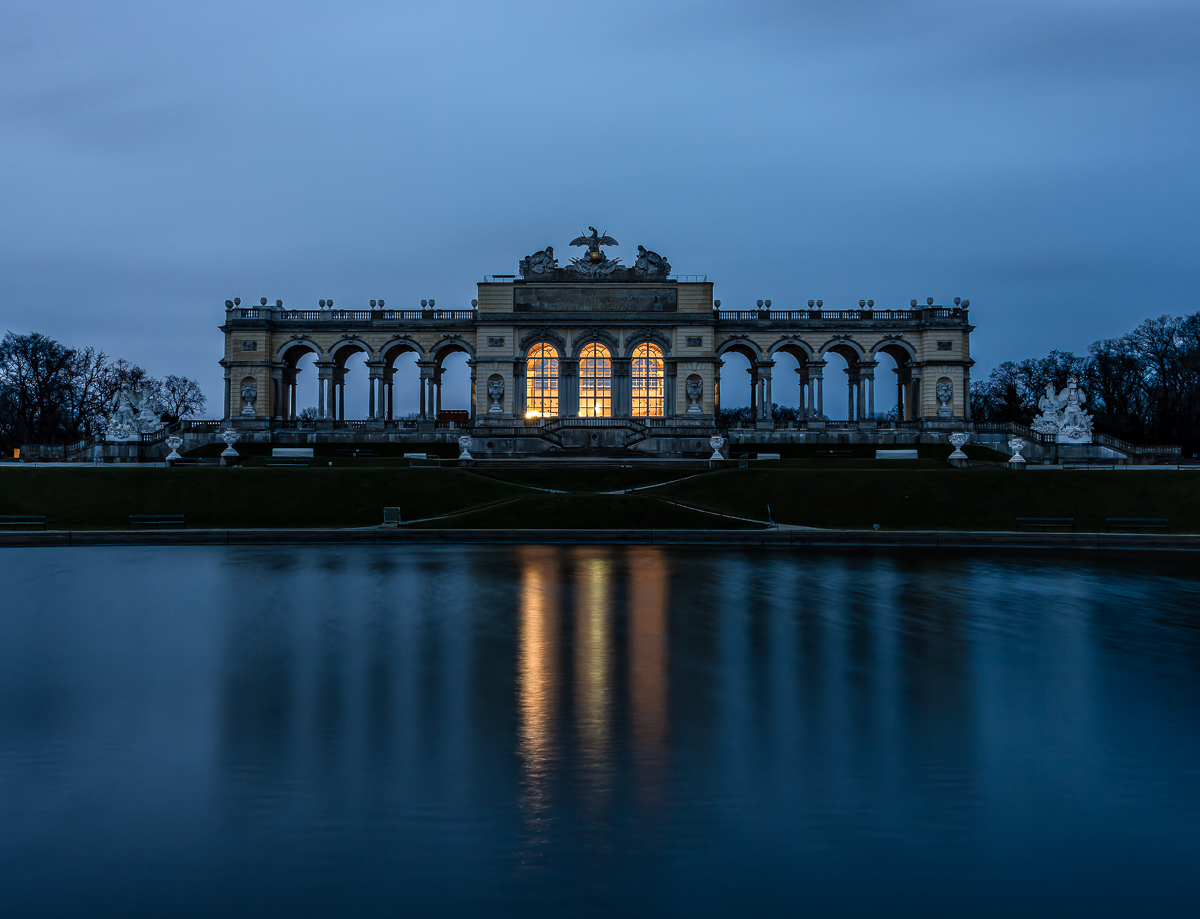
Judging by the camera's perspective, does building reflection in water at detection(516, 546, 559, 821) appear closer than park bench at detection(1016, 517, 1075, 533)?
Yes

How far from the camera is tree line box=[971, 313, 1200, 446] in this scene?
232 feet

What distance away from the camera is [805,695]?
34.2 ft

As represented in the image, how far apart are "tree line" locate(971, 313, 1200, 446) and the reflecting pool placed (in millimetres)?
65701

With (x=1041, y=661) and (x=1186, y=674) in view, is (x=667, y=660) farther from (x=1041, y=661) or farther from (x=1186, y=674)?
(x=1186, y=674)

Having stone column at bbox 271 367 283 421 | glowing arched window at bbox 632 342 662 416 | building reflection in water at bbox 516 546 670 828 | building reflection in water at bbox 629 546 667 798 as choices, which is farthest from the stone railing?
building reflection in water at bbox 516 546 670 828

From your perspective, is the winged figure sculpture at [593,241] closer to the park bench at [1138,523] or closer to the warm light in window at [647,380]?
the warm light in window at [647,380]

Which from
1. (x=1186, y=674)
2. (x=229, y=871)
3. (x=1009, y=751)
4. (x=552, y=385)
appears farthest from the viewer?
(x=552, y=385)

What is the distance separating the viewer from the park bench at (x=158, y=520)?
31.0 metres

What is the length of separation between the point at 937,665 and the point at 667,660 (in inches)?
169

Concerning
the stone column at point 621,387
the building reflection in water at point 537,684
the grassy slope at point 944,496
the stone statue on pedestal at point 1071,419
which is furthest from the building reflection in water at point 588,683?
the stone column at point 621,387

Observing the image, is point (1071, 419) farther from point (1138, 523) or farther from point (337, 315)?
point (337, 315)

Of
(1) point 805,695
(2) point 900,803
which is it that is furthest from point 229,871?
(1) point 805,695

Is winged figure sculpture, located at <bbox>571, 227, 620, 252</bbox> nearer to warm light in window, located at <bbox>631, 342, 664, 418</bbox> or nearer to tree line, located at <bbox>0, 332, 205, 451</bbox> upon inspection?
warm light in window, located at <bbox>631, 342, 664, 418</bbox>

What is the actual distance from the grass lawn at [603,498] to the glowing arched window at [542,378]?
31566 millimetres
